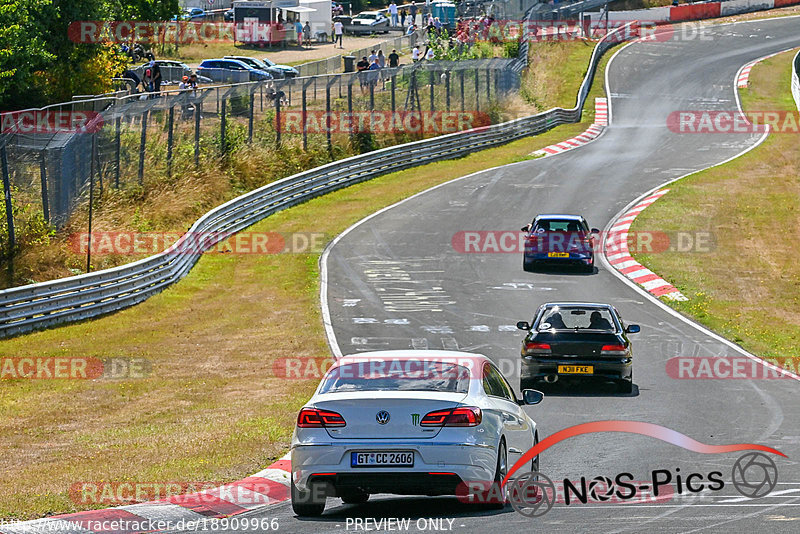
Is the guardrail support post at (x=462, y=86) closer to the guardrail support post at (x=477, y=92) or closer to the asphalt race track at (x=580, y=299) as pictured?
the guardrail support post at (x=477, y=92)

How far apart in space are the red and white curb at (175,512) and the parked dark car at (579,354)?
7.12 m

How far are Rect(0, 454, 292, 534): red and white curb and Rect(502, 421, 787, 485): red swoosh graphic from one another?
2.70 m

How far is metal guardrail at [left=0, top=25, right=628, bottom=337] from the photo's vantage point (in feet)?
80.3

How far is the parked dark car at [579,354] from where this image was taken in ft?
59.0

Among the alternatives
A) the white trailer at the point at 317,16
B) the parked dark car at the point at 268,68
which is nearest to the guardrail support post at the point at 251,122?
the parked dark car at the point at 268,68

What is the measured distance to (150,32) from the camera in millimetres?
77625

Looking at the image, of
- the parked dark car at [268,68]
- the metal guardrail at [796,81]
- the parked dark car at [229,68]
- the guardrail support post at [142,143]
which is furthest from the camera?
the parked dark car at [268,68]

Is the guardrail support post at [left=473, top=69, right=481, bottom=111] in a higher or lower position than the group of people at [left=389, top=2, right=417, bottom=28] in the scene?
lower

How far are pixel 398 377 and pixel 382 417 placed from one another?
651 millimetres

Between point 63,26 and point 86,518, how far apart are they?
42560mm

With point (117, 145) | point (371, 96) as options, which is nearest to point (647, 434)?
point (117, 145)

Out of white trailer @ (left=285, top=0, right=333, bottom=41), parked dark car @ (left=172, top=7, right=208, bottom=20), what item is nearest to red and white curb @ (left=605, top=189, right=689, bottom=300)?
white trailer @ (left=285, top=0, right=333, bottom=41)

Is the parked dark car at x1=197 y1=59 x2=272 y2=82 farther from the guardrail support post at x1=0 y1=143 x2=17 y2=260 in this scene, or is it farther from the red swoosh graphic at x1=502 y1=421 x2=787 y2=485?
the red swoosh graphic at x1=502 y1=421 x2=787 y2=485

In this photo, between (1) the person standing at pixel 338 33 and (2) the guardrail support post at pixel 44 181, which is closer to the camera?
(2) the guardrail support post at pixel 44 181
